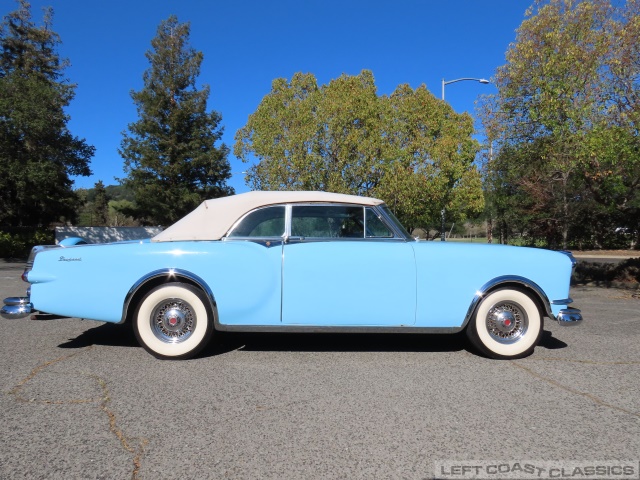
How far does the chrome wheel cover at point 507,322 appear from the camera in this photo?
427 centimetres

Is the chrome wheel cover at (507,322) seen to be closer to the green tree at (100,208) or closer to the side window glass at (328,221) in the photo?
the side window glass at (328,221)

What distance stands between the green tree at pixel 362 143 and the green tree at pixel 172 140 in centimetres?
1208

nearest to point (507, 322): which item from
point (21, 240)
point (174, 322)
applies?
point (174, 322)

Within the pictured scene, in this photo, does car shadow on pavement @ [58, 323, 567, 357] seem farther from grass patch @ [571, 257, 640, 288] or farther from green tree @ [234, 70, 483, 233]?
green tree @ [234, 70, 483, 233]

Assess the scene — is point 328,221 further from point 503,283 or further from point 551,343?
point 551,343

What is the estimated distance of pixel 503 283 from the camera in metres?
4.23

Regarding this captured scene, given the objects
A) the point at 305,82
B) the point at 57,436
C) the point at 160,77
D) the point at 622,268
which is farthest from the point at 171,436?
the point at 160,77

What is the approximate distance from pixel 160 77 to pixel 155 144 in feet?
15.6

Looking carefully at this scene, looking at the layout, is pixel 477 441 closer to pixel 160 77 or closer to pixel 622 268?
pixel 622 268

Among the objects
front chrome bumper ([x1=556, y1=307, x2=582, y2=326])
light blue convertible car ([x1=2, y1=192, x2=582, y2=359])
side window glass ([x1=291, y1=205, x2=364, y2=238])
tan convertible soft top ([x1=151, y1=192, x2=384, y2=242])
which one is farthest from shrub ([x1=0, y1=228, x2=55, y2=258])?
front chrome bumper ([x1=556, y1=307, x2=582, y2=326])

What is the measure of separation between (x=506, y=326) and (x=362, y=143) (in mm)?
10383

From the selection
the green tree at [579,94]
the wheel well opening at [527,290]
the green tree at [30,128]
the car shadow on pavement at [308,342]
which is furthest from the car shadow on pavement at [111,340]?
the green tree at [30,128]

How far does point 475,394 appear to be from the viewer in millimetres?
3332

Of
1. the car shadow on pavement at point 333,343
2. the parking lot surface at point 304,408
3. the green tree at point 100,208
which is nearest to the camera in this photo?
the parking lot surface at point 304,408
